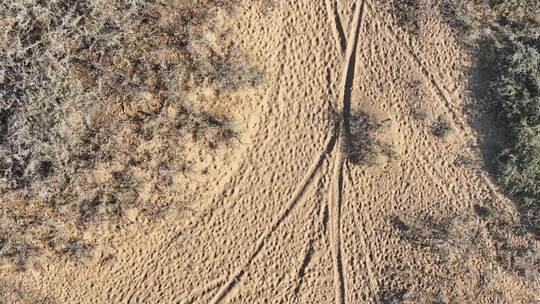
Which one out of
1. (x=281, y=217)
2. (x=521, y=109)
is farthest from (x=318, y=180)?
(x=521, y=109)

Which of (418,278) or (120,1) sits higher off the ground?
(120,1)

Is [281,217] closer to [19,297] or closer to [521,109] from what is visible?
[521,109]

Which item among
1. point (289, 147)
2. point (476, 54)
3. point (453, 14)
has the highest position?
point (453, 14)

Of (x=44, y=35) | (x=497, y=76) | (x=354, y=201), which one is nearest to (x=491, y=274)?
(x=354, y=201)

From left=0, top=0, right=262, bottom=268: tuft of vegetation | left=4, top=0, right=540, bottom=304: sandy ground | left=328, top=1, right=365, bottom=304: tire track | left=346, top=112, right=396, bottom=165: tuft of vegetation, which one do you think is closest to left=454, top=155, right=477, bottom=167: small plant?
left=4, top=0, right=540, bottom=304: sandy ground

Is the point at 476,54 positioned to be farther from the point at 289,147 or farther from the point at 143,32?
the point at 143,32

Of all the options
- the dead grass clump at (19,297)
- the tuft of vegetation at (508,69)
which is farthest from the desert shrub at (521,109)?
the dead grass clump at (19,297)
